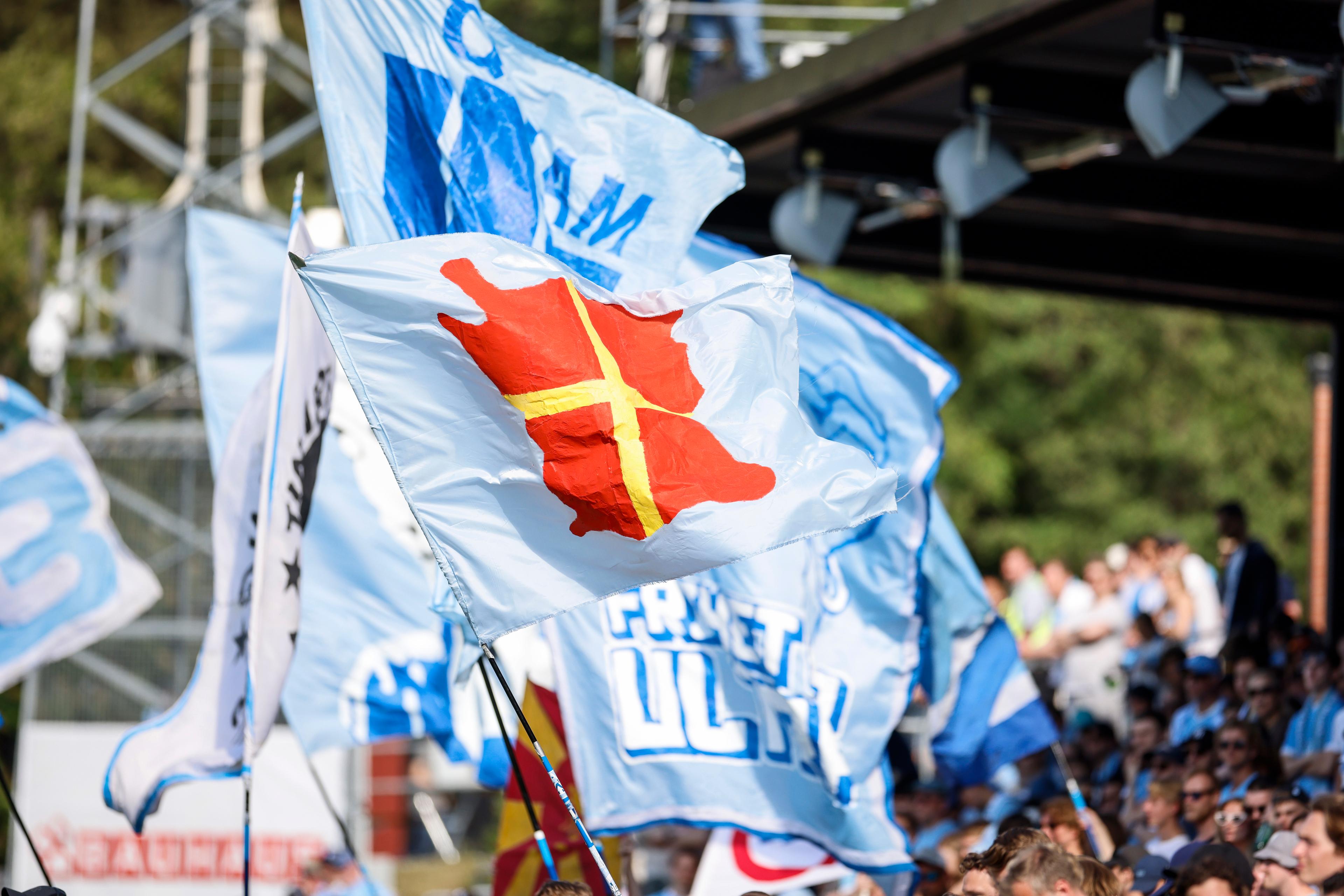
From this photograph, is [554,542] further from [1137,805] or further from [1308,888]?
[1137,805]

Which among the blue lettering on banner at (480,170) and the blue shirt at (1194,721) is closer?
the blue lettering on banner at (480,170)

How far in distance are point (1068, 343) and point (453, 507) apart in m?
25.3

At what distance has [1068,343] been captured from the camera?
30078mm

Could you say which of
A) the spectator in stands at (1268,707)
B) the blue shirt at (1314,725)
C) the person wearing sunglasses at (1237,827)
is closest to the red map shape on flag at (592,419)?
the person wearing sunglasses at (1237,827)

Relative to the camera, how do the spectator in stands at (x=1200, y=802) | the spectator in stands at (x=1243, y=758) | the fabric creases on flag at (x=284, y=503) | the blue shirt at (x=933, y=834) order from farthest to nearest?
1. the blue shirt at (x=933, y=834)
2. the spectator in stands at (x=1243, y=758)
3. the spectator in stands at (x=1200, y=802)
4. the fabric creases on flag at (x=284, y=503)

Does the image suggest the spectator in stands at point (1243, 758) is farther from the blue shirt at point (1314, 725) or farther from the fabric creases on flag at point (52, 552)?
the fabric creases on flag at point (52, 552)

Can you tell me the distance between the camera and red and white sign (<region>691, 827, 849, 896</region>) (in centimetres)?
879

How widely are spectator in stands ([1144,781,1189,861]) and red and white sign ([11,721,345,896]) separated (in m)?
8.11

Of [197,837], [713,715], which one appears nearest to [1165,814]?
[713,715]

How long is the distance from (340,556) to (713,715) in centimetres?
237

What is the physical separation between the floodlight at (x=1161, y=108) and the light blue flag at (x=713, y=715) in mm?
3302

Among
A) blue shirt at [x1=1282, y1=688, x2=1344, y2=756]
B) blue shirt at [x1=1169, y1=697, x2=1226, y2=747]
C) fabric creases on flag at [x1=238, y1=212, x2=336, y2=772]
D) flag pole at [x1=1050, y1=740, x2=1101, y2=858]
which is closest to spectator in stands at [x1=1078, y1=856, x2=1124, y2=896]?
fabric creases on flag at [x1=238, y1=212, x2=336, y2=772]

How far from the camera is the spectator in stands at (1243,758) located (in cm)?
913

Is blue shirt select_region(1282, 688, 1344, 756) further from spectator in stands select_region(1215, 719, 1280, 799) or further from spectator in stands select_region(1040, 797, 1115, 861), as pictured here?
spectator in stands select_region(1040, 797, 1115, 861)
